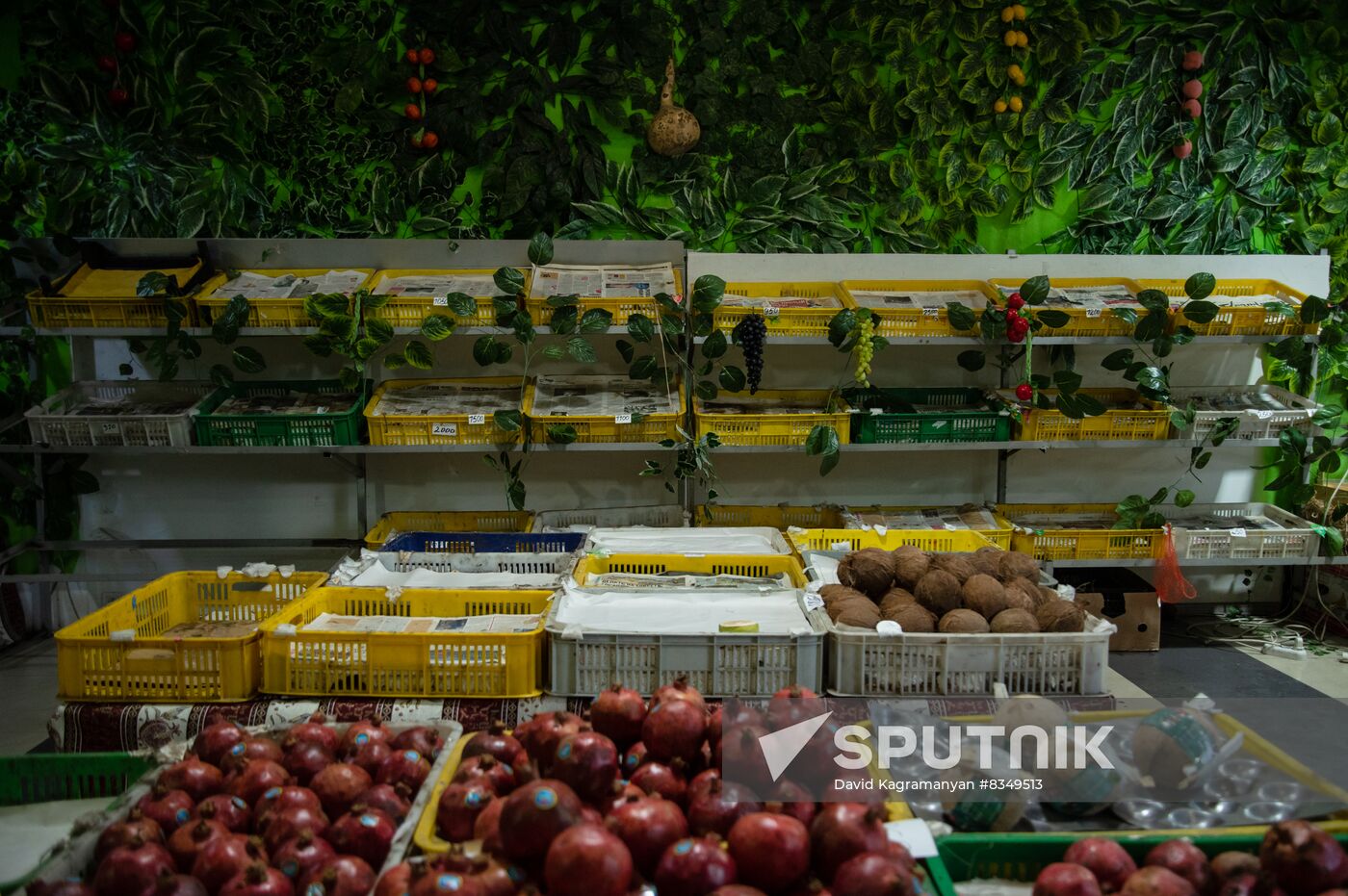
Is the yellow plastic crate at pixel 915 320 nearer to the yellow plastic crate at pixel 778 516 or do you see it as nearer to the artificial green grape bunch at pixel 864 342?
the artificial green grape bunch at pixel 864 342

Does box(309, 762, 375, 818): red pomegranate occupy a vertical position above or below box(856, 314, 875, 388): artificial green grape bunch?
below

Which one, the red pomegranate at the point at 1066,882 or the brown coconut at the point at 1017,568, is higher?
the brown coconut at the point at 1017,568

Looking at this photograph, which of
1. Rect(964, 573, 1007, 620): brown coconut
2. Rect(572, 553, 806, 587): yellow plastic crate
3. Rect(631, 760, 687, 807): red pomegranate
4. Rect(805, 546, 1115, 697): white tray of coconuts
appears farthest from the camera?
Rect(572, 553, 806, 587): yellow plastic crate

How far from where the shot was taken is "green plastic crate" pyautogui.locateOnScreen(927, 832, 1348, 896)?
5.46 feet

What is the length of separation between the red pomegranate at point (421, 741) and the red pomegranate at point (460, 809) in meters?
0.31

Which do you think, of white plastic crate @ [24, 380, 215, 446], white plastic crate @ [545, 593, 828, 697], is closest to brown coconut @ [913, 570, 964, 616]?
white plastic crate @ [545, 593, 828, 697]

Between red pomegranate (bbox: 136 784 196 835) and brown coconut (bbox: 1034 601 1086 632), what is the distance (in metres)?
2.16

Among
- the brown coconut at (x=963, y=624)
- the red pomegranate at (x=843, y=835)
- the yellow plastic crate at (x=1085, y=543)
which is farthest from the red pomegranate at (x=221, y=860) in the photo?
the yellow plastic crate at (x=1085, y=543)

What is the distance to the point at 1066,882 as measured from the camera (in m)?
1.50

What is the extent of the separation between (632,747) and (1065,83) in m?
4.51

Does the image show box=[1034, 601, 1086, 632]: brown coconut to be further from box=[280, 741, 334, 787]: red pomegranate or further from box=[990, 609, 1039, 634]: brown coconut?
box=[280, 741, 334, 787]: red pomegranate

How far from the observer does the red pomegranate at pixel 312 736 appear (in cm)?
199

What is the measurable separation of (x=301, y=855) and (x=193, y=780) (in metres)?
0.42

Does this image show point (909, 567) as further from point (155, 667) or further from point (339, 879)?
point (155, 667)
